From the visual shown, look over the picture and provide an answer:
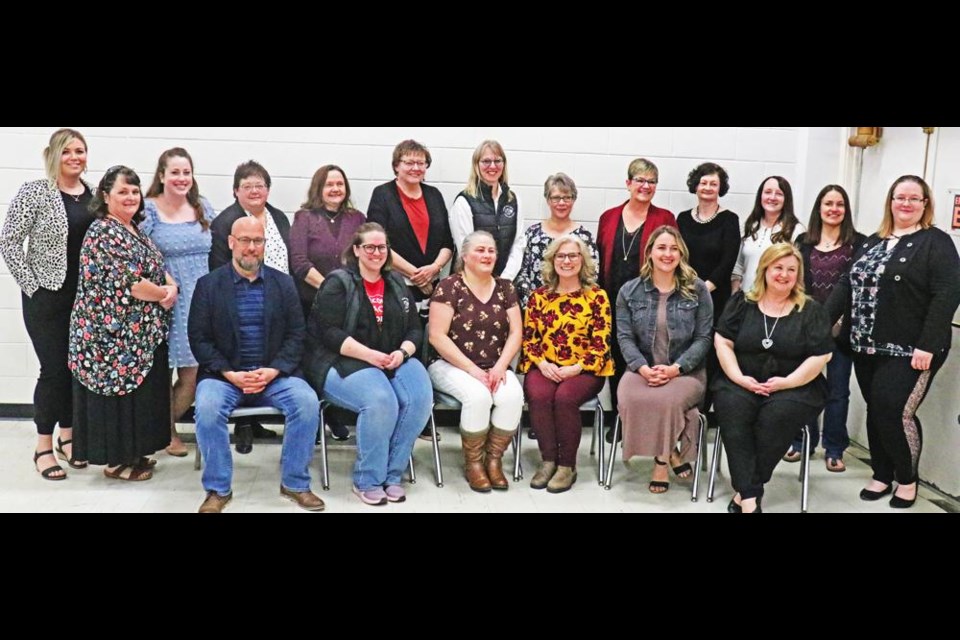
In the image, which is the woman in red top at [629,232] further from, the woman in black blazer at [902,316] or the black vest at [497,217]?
the woman in black blazer at [902,316]

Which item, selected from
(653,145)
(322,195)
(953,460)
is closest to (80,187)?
(322,195)

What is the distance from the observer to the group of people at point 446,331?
12.0ft

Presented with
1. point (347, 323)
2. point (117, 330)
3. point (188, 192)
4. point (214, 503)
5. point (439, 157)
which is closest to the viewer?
point (214, 503)

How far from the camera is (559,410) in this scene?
3.92 metres

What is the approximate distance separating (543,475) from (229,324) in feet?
5.04

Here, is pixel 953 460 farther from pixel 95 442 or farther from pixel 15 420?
pixel 15 420

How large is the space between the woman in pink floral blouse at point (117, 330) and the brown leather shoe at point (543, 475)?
1709mm

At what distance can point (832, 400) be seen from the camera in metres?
4.26

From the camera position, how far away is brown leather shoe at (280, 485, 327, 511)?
3645 mm

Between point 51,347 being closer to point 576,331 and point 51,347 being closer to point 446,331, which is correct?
point 446,331

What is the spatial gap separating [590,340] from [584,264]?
13.7 inches

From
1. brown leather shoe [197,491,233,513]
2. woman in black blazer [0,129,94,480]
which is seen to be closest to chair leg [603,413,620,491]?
brown leather shoe [197,491,233,513]

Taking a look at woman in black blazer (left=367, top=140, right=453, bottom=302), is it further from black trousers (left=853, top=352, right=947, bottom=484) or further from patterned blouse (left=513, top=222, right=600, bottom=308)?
black trousers (left=853, top=352, right=947, bottom=484)

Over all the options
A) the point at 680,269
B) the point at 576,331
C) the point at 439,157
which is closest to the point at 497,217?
the point at 439,157
